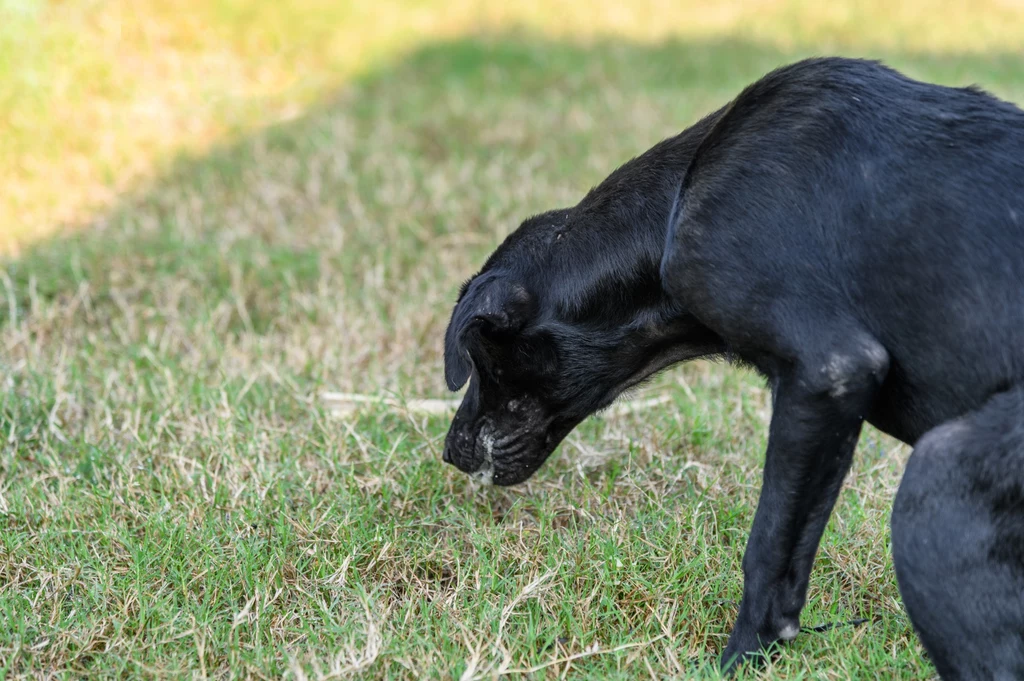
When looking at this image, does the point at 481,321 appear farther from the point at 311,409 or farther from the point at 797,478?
the point at 311,409

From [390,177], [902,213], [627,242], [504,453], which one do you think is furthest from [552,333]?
[390,177]

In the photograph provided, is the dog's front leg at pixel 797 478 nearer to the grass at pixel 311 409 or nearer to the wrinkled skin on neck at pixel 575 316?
the grass at pixel 311 409

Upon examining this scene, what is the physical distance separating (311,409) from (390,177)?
8.93ft

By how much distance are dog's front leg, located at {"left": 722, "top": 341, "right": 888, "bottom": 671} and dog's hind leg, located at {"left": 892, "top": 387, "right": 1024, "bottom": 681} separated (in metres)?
0.26

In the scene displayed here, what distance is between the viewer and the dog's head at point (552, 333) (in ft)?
11.0

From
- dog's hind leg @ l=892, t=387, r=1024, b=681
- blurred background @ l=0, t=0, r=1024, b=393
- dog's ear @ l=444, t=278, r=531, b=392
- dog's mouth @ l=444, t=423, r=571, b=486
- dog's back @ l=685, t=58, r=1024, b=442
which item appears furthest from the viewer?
blurred background @ l=0, t=0, r=1024, b=393

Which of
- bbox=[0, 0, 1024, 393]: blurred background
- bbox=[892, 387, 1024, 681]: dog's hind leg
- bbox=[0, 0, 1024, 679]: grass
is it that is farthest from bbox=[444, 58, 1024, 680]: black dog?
bbox=[0, 0, 1024, 393]: blurred background

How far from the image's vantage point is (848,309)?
2889 millimetres

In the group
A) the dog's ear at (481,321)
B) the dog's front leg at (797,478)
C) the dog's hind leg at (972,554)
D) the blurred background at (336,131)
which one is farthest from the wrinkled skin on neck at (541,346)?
the blurred background at (336,131)

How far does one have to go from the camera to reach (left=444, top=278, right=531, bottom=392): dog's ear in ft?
10.9

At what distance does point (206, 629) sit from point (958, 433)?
2.02 meters

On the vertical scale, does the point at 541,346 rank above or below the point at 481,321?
below

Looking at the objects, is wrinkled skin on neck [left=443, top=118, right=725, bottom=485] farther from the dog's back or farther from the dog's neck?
the dog's back

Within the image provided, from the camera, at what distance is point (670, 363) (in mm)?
3482
